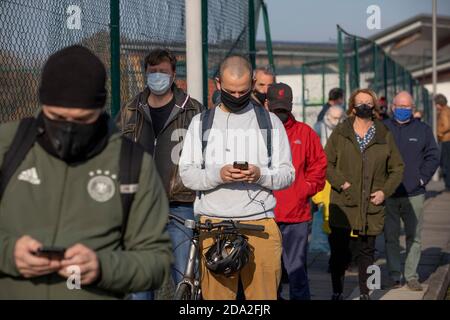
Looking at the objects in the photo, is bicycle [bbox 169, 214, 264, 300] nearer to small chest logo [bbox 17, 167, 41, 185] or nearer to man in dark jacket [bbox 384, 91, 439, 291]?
small chest logo [bbox 17, 167, 41, 185]

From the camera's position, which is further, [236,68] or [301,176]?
[301,176]

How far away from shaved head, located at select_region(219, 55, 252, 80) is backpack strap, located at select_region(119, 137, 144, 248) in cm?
272

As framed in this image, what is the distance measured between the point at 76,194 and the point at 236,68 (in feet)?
9.59

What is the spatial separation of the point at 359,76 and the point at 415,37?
20.6 m

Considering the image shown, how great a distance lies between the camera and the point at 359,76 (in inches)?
715

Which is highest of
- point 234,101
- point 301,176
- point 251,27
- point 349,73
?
point 251,27

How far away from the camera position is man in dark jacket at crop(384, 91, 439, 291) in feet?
32.2

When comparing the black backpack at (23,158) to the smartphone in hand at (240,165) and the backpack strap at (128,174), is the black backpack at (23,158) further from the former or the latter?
the smartphone in hand at (240,165)

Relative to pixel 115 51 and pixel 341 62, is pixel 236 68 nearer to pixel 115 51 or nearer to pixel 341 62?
pixel 115 51

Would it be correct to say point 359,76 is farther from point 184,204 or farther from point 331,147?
point 184,204

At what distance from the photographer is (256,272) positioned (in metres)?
6.16

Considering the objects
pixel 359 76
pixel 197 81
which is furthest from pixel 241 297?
pixel 359 76

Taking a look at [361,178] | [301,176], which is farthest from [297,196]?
[361,178]

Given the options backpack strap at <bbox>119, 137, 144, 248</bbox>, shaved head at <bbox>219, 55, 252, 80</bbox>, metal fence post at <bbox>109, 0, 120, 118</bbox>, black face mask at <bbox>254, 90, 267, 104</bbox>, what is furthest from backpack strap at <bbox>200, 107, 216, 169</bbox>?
backpack strap at <bbox>119, 137, 144, 248</bbox>
